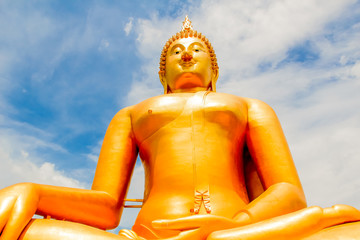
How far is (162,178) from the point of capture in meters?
4.21

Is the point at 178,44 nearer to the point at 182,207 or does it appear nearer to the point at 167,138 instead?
the point at 167,138

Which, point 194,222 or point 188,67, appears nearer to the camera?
point 194,222

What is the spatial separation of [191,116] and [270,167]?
0.99 metres

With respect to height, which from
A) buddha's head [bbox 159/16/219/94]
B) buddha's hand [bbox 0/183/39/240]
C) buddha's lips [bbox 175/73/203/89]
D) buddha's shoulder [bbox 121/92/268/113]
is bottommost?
buddha's hand [bbox 0/183/39/240]

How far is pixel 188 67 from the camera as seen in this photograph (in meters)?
5.18

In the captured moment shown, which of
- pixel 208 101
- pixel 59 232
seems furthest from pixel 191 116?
pixel 59 232

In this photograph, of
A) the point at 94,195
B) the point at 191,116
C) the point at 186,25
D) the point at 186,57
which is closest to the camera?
the point at 94,195

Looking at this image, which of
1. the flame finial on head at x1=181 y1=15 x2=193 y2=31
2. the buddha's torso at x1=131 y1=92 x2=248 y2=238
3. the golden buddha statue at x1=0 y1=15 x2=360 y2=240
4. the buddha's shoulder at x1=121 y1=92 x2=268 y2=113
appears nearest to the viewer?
the golden buddha statue at x1=0 y1=15 x2=360 y2=240

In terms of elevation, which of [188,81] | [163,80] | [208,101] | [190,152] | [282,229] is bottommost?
[282,229]

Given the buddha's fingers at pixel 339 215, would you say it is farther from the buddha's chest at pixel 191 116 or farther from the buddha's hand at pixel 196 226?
the buddha's chest at pixel 191 116

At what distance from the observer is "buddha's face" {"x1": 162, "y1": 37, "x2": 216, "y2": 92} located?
203 inches

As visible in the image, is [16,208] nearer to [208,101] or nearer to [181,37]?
[208,101]

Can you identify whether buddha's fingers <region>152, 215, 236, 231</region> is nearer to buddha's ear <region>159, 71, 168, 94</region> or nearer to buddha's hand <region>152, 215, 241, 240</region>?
buddha's hand <region>152, 215, 241, 240</region>

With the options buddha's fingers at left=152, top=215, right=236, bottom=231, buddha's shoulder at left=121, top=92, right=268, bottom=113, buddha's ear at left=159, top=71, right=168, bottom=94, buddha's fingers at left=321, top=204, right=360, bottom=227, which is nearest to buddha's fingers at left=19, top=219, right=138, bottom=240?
buddha's fingers at left=152, top=215, right=236, bottom=231
